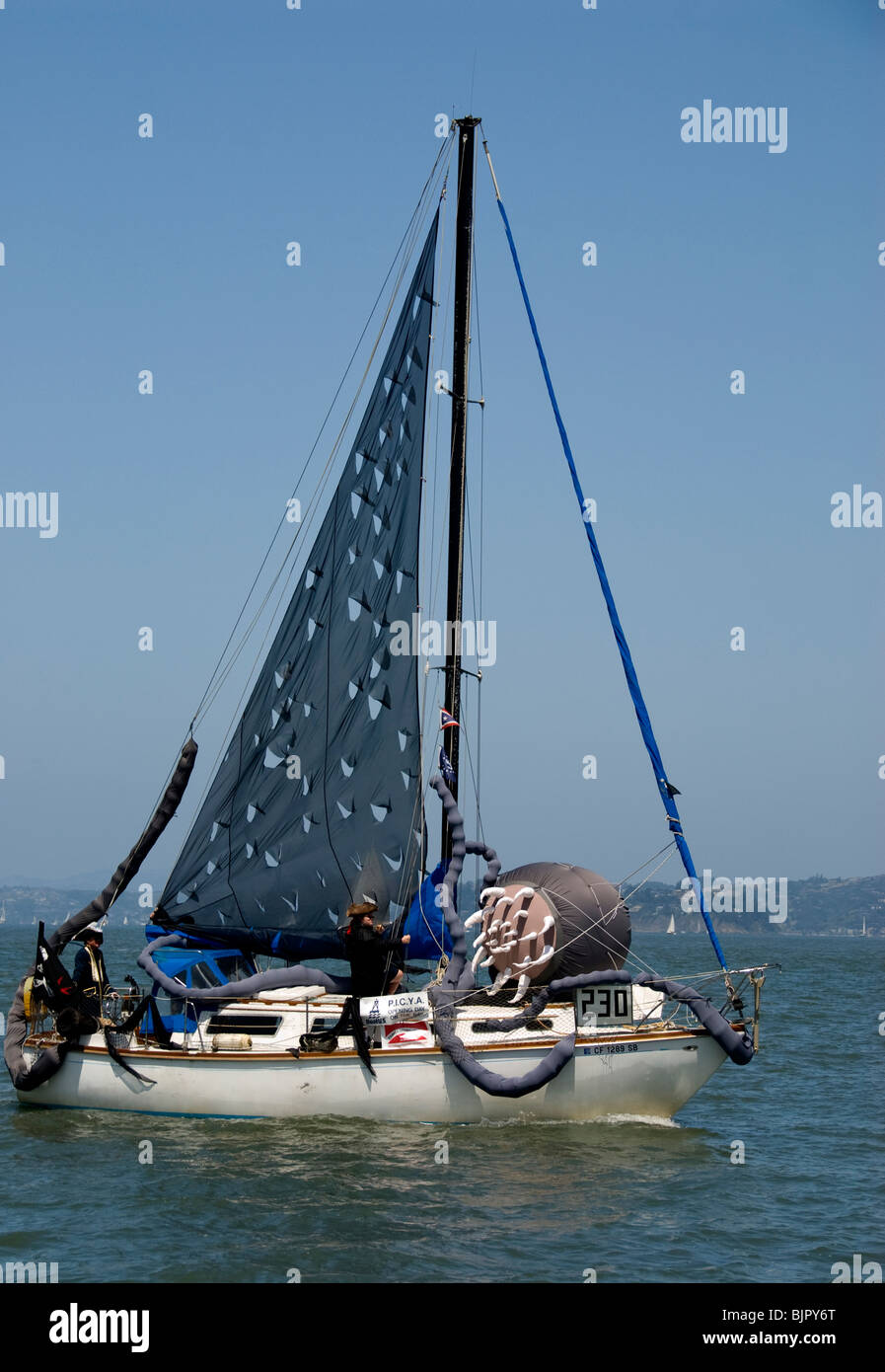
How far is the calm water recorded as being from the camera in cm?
1545

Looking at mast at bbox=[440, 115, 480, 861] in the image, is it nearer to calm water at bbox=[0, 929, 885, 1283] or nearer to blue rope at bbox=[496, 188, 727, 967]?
blue rope at bbox=[496, 188, 727, 967]

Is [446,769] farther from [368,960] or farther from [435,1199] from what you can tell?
[435,1199]

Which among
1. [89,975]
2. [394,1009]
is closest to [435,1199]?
[394,1009]

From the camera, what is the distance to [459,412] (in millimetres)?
25766

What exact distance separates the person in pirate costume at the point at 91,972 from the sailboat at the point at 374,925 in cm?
21

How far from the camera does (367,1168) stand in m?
19.0

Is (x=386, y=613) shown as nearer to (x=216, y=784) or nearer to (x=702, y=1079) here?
(x=216, y=784)

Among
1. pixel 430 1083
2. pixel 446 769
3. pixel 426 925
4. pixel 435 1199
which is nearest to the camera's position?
pixel 435 1199

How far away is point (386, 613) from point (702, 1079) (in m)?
9.59

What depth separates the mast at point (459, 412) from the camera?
25312 mm

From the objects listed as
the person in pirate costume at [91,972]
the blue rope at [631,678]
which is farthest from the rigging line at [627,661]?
the person in pirate costume at [91,972]

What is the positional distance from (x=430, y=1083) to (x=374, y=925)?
337cm

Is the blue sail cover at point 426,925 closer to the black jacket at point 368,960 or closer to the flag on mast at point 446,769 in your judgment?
the black jacket at point 368,960
